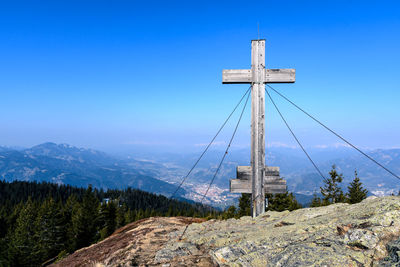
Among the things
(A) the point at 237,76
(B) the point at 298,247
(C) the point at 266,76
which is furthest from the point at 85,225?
(B) the point at 298,247

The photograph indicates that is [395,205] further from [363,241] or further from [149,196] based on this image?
[149,196]

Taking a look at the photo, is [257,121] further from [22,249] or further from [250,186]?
[22,249]

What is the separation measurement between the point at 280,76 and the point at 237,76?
1.57 metres

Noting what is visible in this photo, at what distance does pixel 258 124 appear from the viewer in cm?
807

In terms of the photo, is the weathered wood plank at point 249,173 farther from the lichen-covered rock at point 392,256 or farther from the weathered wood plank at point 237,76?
the lichen-covered rock at point 392,256

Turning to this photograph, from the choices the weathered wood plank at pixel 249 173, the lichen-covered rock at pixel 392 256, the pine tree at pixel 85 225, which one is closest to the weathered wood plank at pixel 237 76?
the weathered wood plank at pixel 249 173

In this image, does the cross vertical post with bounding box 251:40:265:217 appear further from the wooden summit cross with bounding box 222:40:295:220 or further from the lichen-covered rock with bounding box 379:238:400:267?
the lichen-covered rock with bounding box 379:238:400:267

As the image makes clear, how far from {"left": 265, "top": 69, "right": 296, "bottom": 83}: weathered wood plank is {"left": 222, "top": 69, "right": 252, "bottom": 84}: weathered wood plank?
0.66 m

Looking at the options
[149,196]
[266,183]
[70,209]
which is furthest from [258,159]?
[149,196]

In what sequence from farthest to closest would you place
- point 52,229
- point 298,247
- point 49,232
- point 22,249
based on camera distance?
point 52,229 < point 49,232 < point 22,249 < point 298,247

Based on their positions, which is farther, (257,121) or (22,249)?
(22,249)

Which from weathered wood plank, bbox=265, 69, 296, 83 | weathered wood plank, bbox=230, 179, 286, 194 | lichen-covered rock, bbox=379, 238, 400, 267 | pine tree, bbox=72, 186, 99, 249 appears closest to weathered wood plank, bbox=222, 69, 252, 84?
weathered wood plank, bbox=265, 69, 296, 83

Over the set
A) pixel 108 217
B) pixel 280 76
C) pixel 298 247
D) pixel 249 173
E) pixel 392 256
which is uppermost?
pixel 280 76

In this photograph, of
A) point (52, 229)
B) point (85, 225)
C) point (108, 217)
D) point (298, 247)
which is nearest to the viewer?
point (298, 247)
